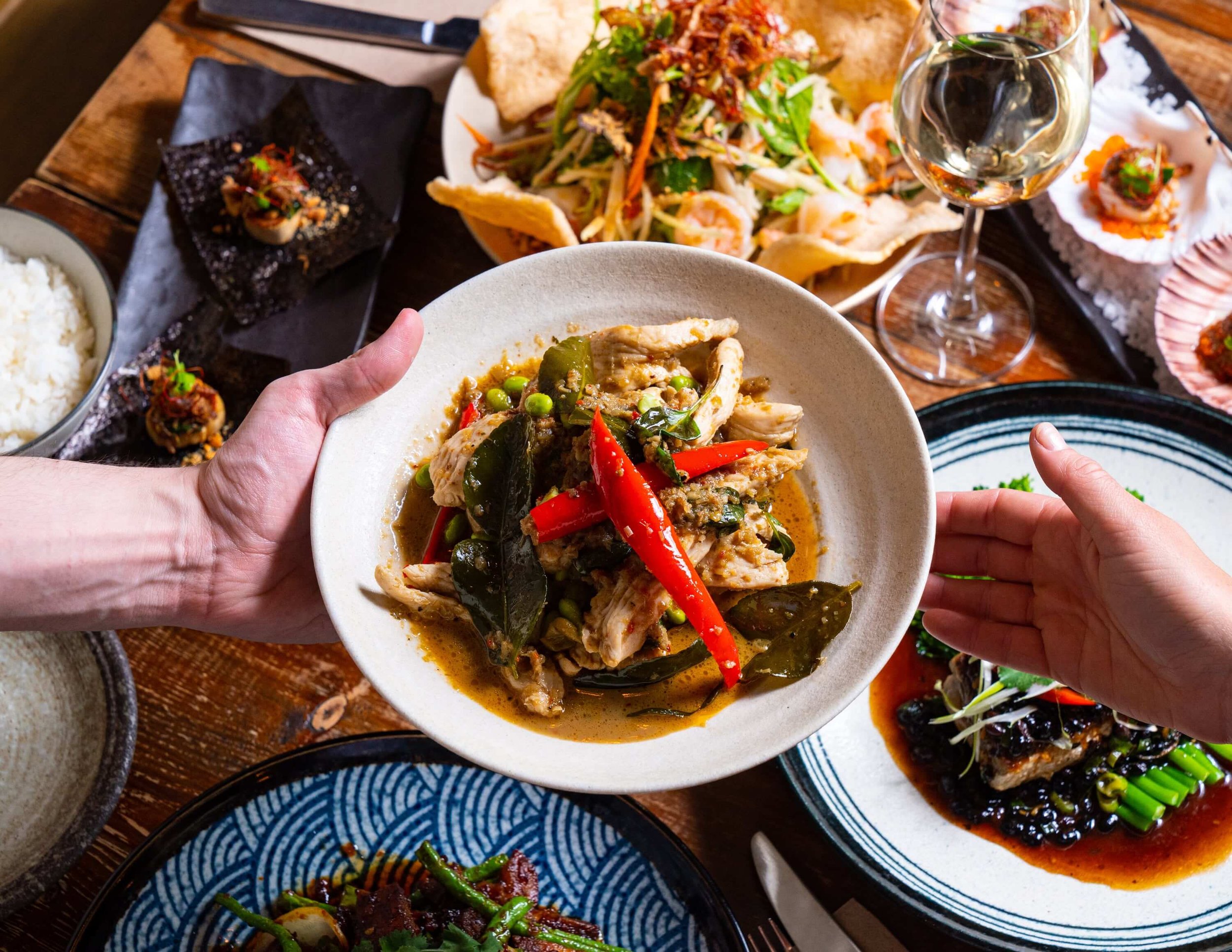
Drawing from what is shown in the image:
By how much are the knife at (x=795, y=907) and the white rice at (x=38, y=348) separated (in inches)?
112

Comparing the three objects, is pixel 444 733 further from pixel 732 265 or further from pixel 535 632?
pixel 732 265

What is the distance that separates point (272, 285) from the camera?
371 cm

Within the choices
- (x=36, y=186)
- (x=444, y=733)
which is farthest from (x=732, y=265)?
(x=36, y=186)

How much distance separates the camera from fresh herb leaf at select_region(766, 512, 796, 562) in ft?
8.50

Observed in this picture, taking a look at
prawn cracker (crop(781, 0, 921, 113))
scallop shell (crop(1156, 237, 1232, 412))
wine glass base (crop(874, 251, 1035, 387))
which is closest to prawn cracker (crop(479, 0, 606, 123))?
prawn cracker (crop(781, 0, 921, 113))

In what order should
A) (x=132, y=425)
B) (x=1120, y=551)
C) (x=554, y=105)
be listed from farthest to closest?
(x=554, y=105) → (x=132, y=425) → (x=1120, y=551)

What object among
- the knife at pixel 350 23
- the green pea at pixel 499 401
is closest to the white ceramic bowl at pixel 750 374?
the green pea at pixel 499 401

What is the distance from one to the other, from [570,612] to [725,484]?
514mm

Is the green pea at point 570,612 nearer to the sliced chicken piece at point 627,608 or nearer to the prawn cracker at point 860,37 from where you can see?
the sliced chicken piece at point 627,608

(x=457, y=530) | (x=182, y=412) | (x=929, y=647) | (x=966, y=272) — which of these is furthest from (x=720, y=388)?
(x=182, y=412)

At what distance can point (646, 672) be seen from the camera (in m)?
2.47

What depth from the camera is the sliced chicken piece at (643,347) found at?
255cm

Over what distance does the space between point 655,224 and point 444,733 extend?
7.05 feet

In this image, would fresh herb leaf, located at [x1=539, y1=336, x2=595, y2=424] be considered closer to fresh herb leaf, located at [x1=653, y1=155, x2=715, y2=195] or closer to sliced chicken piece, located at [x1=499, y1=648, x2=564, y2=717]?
sliced chicken piece, located at [x1=499, y1=648, x2=564, y2=717]
